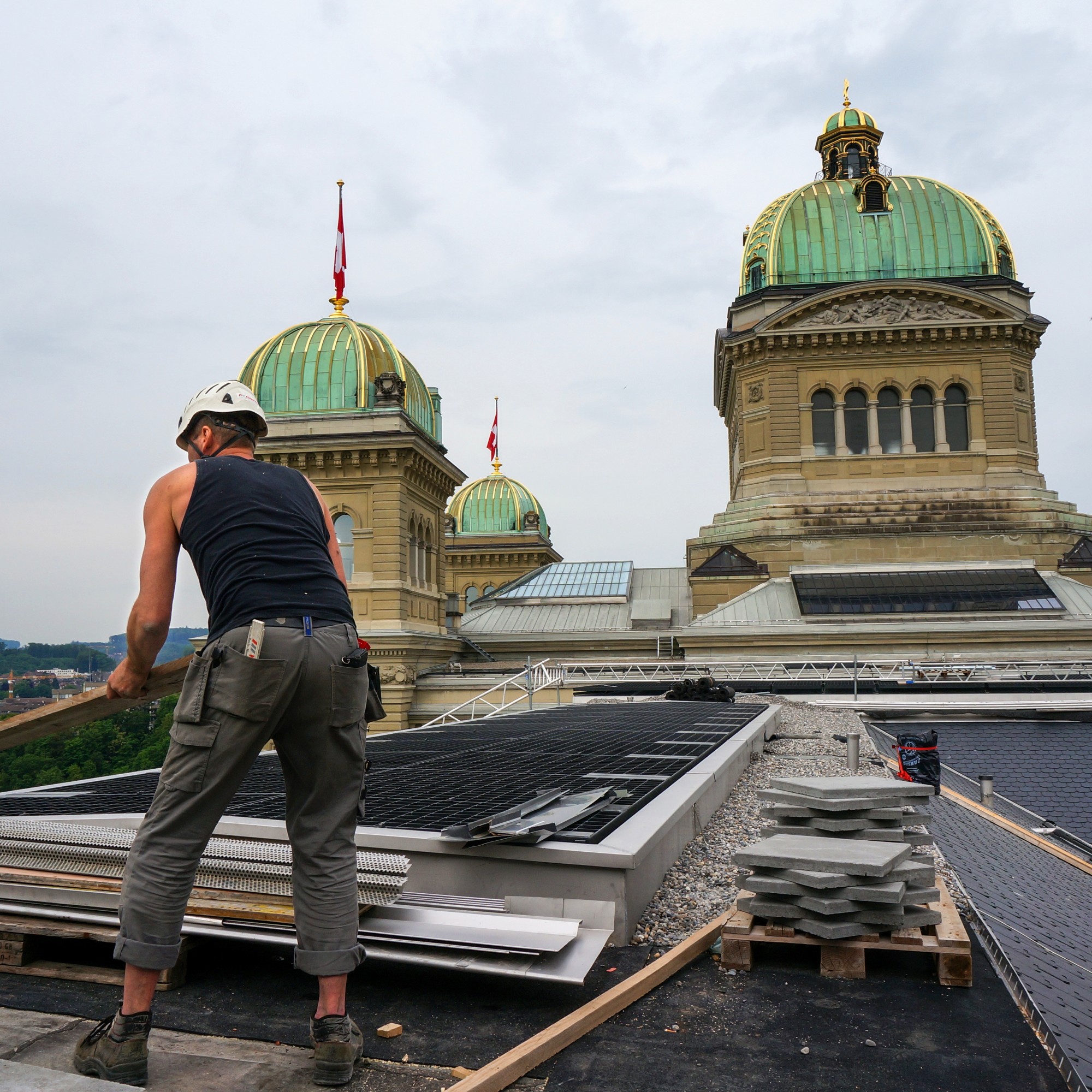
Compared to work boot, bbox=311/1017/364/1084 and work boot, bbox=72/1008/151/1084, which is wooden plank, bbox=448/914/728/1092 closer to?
work boot, bbox=311/1017/364/1084

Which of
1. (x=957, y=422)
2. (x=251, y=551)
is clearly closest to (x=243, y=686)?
(x=251, y=551)

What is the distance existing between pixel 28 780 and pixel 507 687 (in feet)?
83.0

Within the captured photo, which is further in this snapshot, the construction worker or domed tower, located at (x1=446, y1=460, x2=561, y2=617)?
domed tower, located at (x1=446, y1=460, x2=561, y2=617)

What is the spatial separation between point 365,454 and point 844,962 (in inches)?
1161

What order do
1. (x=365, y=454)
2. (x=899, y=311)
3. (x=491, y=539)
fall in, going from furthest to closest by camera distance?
(x=491, y=539) < (x=899, y=311) < (x=365, y=454)

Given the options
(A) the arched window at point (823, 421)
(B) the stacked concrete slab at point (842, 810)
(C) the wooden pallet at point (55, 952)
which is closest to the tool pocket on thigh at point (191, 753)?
(C) the wooden pallet at point (55, 952)

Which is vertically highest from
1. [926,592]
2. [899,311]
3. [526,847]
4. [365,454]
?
[899,311]

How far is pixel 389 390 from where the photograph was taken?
107 feet

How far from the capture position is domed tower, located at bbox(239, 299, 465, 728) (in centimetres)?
3212

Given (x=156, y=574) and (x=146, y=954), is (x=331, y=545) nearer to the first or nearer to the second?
(x=156, y=574)

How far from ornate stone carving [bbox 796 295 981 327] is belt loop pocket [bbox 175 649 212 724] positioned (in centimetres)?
3736

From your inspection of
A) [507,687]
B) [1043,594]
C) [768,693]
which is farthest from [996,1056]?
[1043,594]

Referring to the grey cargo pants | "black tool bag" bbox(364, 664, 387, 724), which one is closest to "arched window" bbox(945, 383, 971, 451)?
"black tool bag" bbox(364, 664, 387, 724)

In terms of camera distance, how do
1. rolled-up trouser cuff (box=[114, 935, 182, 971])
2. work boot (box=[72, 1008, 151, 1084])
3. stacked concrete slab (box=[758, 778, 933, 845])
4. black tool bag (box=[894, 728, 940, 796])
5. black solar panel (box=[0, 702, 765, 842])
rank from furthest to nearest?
black tool bag (box=[894, 728, 940, 796]) → black solar panel (box=[0, 702, 765, 842]) → stacked concrete slab (box=[758, 778, 933, 845]) → rolled-up trouser cuff (box=[114, 935, 182, 971]) → work boot (box=[72, 1008, 151, 1084])
